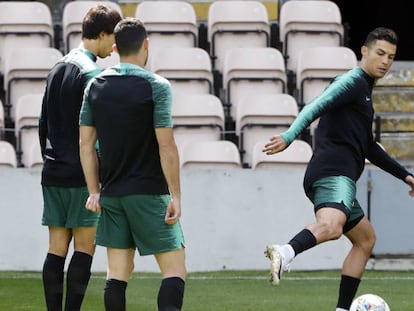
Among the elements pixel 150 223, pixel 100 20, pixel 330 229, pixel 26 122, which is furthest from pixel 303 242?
pixel 26 122

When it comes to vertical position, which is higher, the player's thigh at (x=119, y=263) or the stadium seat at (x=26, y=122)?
the player's thigh at (x=119, y=263)

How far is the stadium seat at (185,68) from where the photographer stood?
13984mm

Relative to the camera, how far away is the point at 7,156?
41.5ft

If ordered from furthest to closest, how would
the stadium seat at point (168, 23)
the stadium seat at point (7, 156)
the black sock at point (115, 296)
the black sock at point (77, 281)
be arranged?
the stadium seat at point (168, 23) → the stadium seat at point (7, 156) → the black sock at point (77, 281) → the black sock at point (115, 296)

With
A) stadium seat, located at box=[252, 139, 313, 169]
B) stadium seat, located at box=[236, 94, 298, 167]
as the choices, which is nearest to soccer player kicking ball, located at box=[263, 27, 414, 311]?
stadium seat, located at box=[252, 139, 313, 169]

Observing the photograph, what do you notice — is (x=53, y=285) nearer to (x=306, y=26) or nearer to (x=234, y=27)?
(x=234, y=27)

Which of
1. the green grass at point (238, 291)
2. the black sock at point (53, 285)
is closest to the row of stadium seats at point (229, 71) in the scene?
the green grass at point (238, 291)

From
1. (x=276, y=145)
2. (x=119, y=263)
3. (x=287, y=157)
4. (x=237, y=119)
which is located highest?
(x=276, y=145)

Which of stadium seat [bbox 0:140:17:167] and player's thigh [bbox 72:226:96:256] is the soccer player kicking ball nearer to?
player's thigh [bbox 72:226:96:256]

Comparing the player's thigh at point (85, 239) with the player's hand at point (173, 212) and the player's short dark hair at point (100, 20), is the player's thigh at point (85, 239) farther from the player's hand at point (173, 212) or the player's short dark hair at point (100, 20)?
the player's hand at point (173, 212)

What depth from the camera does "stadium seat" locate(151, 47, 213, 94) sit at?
1398 centimetres

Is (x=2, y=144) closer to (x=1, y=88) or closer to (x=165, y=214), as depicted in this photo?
(x=1, y=88)

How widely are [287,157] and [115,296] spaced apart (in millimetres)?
6380

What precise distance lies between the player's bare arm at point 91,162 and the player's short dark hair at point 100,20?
1029mm
